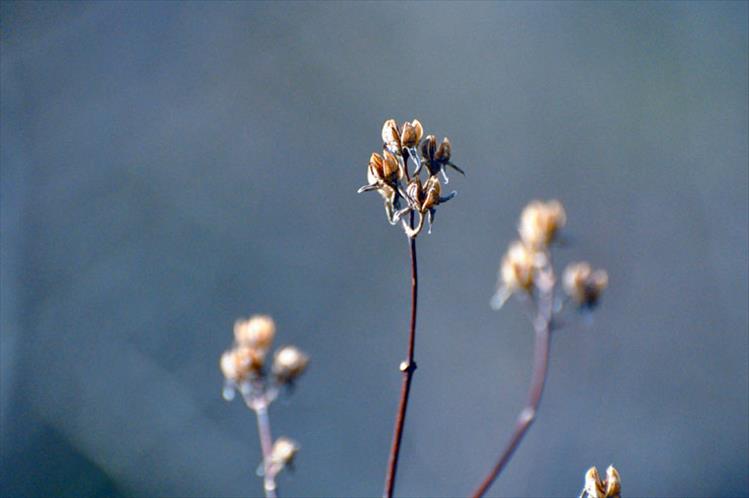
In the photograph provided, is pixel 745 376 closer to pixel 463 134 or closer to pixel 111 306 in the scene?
pixel 463 134

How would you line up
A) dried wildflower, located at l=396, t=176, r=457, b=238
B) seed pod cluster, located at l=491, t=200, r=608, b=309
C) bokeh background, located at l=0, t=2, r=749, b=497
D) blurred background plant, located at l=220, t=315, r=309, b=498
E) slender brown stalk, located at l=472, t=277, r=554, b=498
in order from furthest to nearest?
bokeh background, located at l=0, t=2, r=749, b=497 → seed pod cluster, located at l=491, t=200, r=608, b=309 → blurred background plant, located at l=220, t=315, r=309, b=498 → slender brown stalk, located at l=472, t=277, r=554, b=498 → dried wildflower, located at l=396, t=176, r=457, b=238

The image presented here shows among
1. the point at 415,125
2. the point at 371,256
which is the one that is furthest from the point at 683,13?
the point at 415,125

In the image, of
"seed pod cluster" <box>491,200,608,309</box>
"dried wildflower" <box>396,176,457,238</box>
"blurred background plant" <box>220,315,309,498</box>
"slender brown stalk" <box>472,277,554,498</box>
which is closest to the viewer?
"dried wildflower" <box>396,176,457,238</box>

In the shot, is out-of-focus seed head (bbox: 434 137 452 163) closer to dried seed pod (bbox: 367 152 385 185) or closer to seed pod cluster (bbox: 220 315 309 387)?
dried seed pod (bbox: 367 152 385 185)

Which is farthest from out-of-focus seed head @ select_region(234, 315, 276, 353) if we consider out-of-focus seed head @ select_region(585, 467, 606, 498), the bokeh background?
the bokeh background

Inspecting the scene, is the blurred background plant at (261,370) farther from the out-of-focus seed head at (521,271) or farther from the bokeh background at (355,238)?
the bokeh background at (355,238)

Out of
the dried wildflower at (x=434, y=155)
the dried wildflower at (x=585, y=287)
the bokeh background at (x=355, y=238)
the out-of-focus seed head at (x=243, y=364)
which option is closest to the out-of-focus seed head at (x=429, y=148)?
the dried wildflower at (x=434, y=155)

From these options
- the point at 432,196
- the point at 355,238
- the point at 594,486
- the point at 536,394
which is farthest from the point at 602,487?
the point at 355,238
